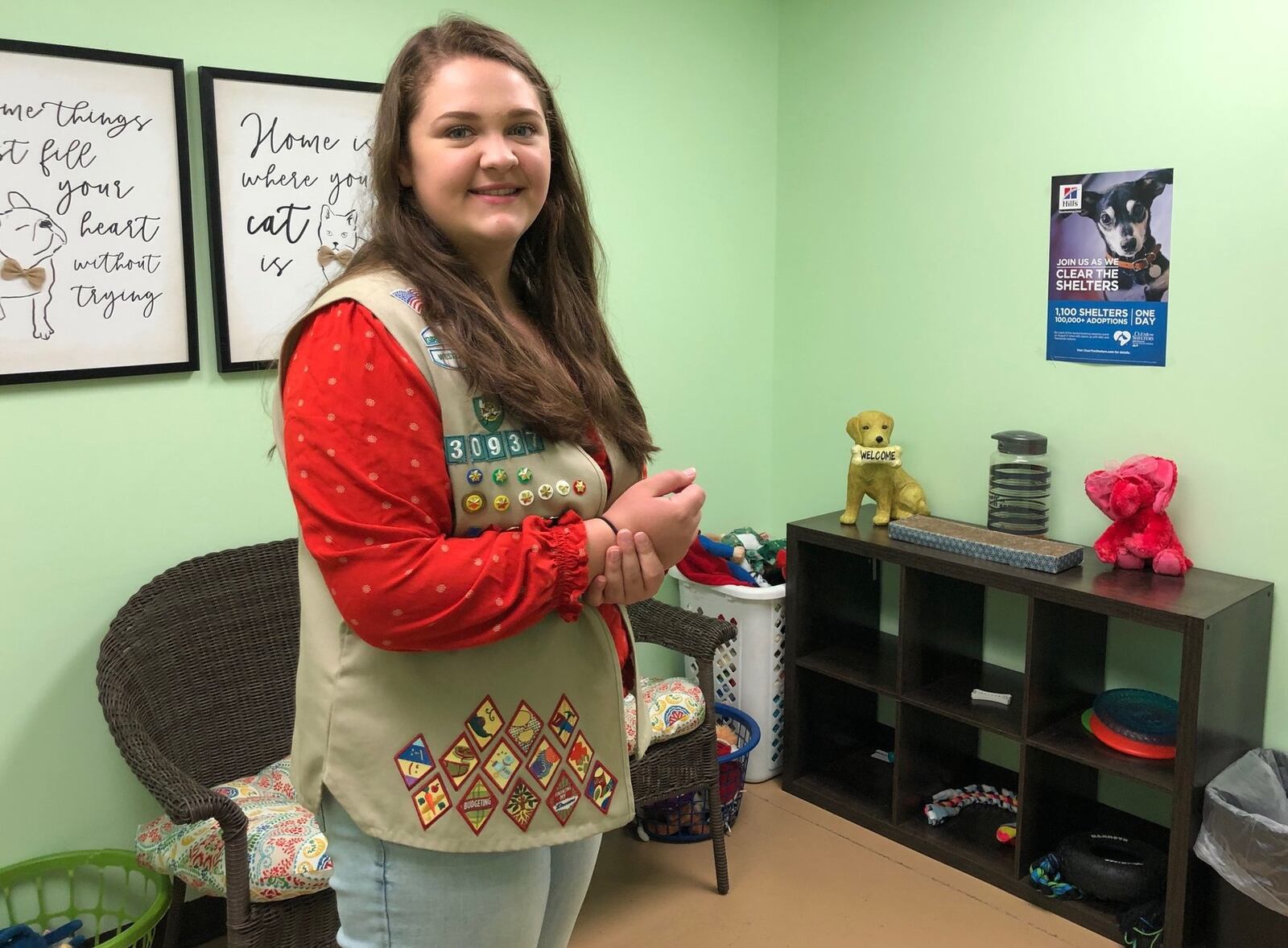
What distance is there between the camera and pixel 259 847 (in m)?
1.84

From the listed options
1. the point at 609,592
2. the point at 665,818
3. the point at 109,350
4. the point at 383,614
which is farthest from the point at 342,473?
the point at 665,818

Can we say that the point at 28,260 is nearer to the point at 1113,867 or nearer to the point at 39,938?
the point at 39,938

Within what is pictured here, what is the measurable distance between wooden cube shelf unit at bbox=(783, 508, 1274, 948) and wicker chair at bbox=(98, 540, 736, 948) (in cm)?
47

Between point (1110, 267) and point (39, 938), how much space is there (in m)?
2.58

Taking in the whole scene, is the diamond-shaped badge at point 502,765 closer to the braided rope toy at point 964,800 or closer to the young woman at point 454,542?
the young woman at point 454,542

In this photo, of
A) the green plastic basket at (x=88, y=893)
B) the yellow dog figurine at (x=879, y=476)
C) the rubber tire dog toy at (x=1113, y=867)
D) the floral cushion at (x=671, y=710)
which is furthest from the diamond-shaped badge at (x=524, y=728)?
the yellow dog figurine at (x=879, y=476)

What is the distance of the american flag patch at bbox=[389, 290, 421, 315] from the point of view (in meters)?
1.06

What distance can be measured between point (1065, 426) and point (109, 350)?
211cm

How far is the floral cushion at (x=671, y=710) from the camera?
7.80 feet

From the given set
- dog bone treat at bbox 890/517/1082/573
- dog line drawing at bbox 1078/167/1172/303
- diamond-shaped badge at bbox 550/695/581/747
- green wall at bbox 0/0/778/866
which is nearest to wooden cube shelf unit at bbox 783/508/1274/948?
dog bone treat at bbox 890/517/1082/573

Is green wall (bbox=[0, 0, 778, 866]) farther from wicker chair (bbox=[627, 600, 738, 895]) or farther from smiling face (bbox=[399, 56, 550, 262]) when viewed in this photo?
smiling face (bbox=[399, 56, 550, 262])

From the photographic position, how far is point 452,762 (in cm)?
110

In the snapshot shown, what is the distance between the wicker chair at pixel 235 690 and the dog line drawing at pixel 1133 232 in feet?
3.93

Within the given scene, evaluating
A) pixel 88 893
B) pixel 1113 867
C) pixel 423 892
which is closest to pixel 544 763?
pixel 423 892
